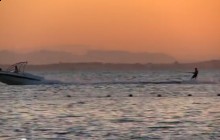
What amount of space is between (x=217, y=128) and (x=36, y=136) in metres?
9.95

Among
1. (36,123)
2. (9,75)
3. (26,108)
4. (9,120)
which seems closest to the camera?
(36,123)

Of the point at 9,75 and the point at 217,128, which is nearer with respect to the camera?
the point at 217,128

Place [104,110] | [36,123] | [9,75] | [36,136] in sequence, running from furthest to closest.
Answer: [9,75], [104,110], [36,123], [36,136]

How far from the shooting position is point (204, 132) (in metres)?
32.1

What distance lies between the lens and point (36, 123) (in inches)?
1438

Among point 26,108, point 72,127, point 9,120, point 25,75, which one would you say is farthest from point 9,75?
point 72,127

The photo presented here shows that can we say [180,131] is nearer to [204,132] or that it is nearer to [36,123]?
[204,132]

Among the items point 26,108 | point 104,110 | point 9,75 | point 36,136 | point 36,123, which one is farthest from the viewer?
point 9,75

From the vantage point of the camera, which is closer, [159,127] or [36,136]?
[36,136]

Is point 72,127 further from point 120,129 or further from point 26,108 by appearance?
point 26,108

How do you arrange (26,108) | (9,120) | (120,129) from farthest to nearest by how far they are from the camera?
(26,108)
(9,120)
(120,129)

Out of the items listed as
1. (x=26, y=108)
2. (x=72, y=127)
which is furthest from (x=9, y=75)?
(x=72, y=127)

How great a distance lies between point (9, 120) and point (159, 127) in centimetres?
1018

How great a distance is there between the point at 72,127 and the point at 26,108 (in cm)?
1587
